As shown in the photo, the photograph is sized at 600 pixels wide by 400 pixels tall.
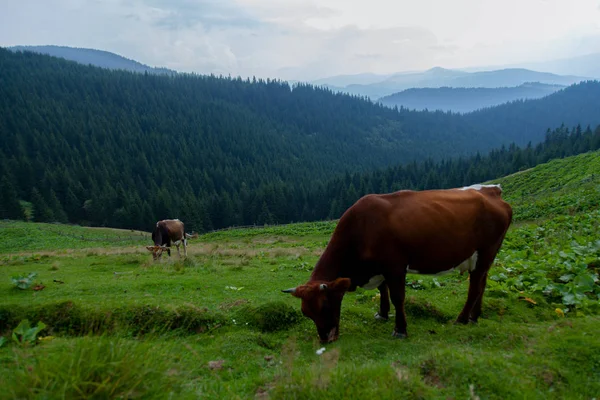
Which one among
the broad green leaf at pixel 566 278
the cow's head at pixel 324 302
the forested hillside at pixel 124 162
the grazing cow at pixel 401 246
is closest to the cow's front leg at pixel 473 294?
the grazing cow at pixel 401 246

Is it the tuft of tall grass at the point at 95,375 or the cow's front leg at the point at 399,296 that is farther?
the cow's front leg at the point at 399,296

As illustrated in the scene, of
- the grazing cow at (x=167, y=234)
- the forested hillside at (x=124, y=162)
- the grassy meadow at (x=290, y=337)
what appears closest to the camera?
the grassy meadow at (x=290, y=337)

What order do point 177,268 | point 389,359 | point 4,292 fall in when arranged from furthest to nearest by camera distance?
point 177,268 < point 4,292 < point 389,359

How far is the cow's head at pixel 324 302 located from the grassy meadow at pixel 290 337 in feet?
0.87

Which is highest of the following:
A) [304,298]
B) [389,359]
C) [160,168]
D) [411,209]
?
[411,209]

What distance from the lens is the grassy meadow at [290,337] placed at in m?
3.68

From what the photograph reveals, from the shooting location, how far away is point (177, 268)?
14211 millimetres

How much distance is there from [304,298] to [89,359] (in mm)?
3681

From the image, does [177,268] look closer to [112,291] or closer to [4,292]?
[112,291]

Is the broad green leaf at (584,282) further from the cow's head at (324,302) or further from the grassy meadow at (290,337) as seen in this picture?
the cow's head at (324,302)

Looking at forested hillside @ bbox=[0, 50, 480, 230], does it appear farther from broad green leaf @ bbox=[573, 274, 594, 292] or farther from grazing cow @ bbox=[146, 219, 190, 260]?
broad green leaf @ bbox=[573, 274, 594, 292]

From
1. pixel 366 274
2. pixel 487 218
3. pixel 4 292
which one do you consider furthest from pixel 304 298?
pixel 4 292

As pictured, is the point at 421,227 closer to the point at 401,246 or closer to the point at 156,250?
the point at 401,246

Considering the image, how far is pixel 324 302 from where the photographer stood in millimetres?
6582
